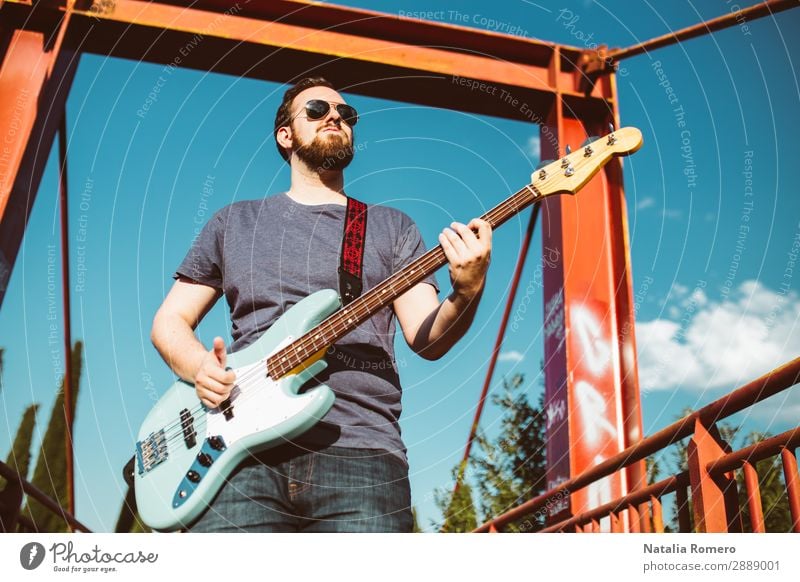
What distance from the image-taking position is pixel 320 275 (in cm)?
186

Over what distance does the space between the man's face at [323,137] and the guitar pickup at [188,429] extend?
2.61 ft

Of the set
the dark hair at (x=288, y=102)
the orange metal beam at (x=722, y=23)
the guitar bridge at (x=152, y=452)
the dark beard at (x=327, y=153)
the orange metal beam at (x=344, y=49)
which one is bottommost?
the guitar bridge at (x=152, y=452)

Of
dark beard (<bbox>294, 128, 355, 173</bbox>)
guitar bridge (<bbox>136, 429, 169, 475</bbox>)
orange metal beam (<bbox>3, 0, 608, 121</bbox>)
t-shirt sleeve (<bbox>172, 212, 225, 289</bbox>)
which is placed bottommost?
guitar bridge (<bbox>136, 429, 169, 475</bbox>)

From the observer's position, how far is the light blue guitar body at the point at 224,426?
5.55 ft

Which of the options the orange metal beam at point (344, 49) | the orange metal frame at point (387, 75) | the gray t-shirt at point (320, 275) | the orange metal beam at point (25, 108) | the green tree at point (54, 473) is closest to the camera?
the gray t-shirt at point (320, 275)

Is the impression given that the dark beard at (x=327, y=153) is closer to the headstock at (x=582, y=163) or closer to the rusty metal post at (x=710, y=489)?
the headstock at (x=582, y=163)

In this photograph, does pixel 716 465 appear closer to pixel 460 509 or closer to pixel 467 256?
pixel 467 256

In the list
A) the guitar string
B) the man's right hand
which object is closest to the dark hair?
the guitar string

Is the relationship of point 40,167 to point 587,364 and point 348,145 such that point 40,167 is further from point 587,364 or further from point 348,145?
point 587,364

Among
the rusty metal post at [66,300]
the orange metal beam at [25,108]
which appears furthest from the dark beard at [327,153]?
the orange metal beam at [25,108]

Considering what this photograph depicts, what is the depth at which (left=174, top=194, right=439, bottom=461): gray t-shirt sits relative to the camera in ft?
5.48

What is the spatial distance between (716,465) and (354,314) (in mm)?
1014

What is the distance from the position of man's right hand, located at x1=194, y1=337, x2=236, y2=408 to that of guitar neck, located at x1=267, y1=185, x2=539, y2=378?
109mm

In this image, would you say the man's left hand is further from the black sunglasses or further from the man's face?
the black sunglasses
